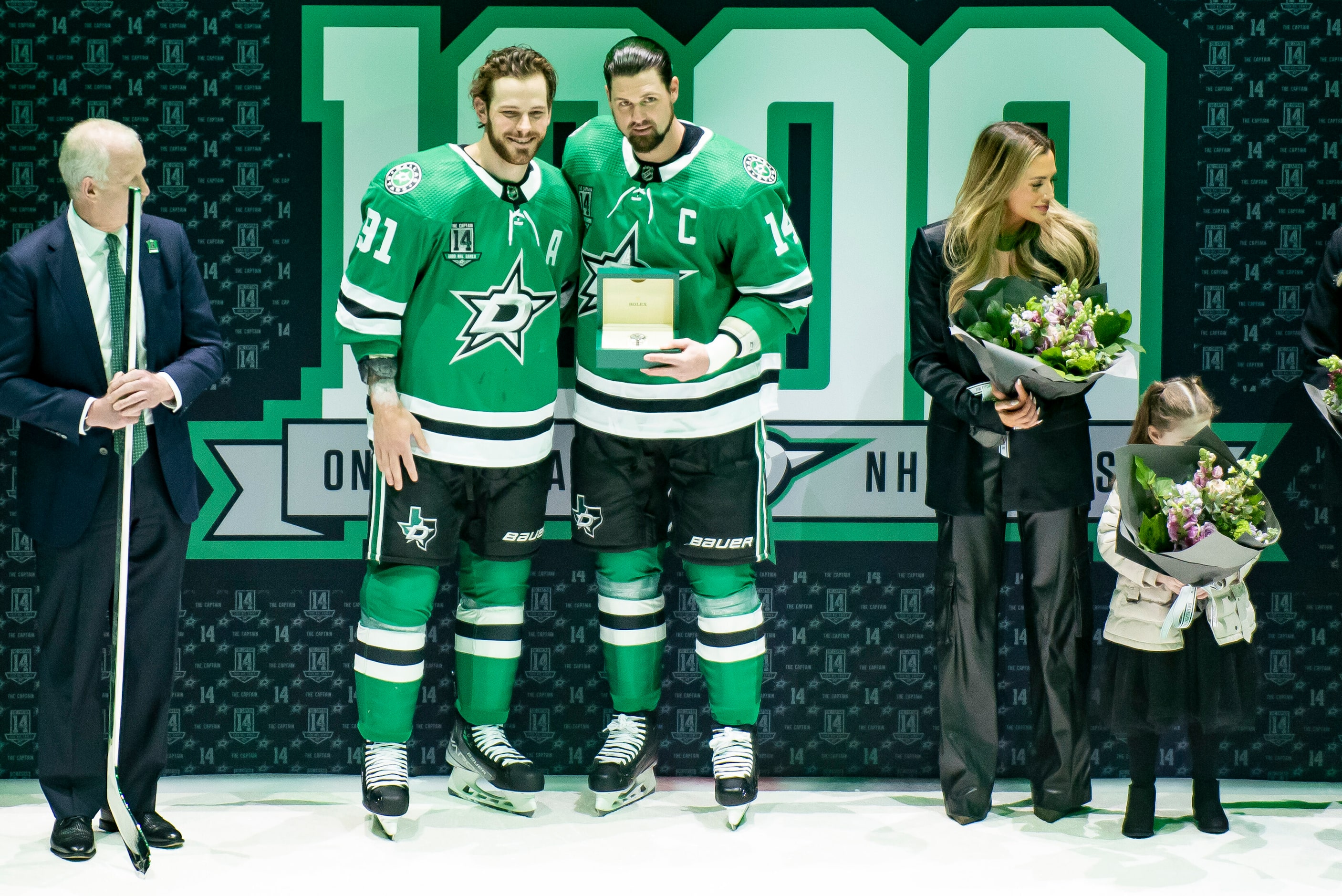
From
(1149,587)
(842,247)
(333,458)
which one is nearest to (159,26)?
(333,458)

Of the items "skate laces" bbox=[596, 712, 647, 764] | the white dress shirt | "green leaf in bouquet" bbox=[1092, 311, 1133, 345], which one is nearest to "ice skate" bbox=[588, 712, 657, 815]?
"skate laces" bbox=[596, 712, 647, 764]

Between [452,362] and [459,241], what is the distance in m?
0.31

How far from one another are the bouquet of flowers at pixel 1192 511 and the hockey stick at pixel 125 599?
7.97ft

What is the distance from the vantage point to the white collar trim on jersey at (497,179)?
338 cm

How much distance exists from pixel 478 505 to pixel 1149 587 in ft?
5.74

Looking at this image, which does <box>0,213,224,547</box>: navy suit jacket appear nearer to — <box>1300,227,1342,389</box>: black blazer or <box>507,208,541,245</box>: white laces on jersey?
<box>507,208,541,245</box>: white laces on jersey

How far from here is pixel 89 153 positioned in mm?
3105

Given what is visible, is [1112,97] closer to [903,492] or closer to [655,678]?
[903,492]

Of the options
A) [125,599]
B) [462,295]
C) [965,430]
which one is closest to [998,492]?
[965,430]

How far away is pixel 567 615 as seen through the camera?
397 cm

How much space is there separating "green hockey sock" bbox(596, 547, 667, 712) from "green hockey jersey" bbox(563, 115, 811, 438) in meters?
0.37

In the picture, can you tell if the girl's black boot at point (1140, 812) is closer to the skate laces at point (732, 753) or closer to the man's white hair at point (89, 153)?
the skate laces at point (732, 753)

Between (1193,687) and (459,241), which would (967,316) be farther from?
(459,241)

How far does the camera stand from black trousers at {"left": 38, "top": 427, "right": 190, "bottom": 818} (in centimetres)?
322
